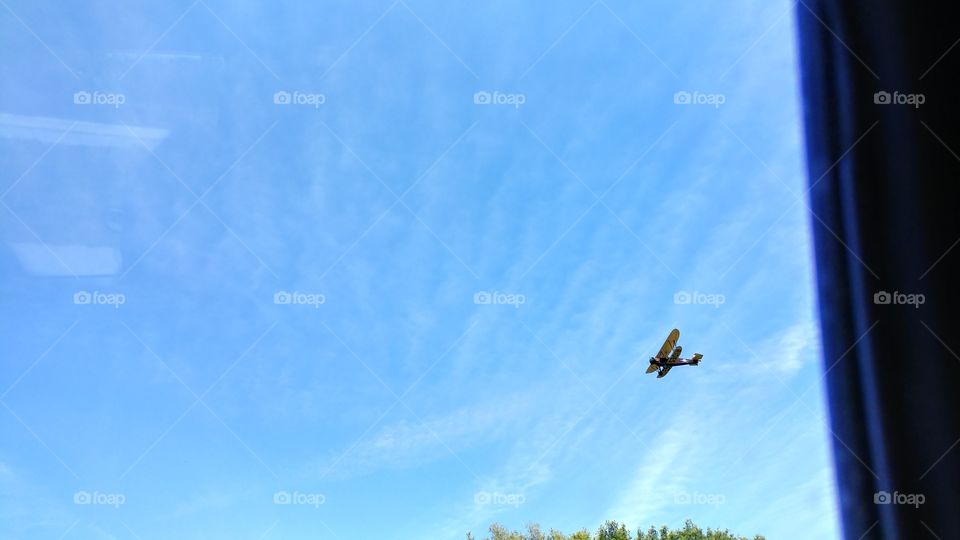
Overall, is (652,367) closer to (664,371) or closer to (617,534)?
(664,371)

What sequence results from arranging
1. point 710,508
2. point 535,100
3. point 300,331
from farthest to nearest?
point 535,100
point 300,331
point 710,508

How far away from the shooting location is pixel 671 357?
5.89 ft

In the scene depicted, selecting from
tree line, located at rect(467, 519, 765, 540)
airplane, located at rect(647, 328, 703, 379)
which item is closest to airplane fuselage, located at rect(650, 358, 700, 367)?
airplane, located at rect(647, 328, 703, 379)

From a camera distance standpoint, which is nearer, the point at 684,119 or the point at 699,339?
the point at 699,339

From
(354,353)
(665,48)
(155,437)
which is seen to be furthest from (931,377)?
(155,437)

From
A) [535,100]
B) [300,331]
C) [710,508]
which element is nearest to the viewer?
[710,508]

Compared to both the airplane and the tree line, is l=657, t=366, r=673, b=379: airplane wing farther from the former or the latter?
the tree line

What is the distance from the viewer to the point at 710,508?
1738mm

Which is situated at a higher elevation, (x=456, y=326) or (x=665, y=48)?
(x=665, y=48)

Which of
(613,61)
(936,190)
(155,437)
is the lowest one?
(155,437)

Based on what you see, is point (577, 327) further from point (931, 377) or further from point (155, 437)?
point (155, 437)

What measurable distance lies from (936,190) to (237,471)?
2079 millimetres

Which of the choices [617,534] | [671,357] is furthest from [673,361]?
[617,534]

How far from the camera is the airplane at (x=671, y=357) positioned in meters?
1.80
